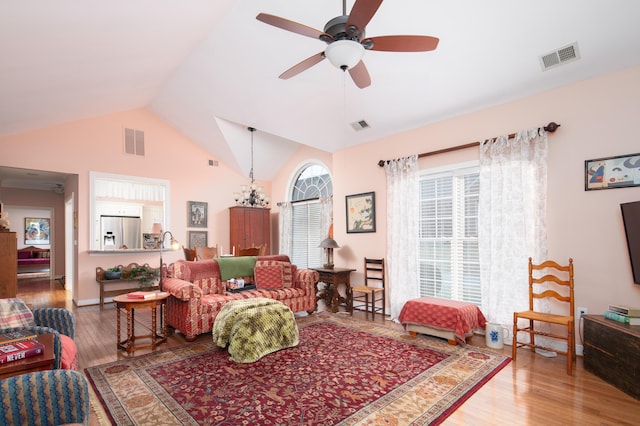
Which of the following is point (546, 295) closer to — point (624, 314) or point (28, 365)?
point (624, 314)

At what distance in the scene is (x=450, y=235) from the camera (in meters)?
4.51

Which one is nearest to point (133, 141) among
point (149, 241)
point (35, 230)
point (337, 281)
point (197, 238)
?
point (149, 241)

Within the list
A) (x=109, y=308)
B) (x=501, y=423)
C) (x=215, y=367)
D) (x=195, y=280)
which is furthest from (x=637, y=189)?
(x=109, y=308)

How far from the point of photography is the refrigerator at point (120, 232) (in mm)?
6367

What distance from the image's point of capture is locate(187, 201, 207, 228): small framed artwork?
724 centimetres

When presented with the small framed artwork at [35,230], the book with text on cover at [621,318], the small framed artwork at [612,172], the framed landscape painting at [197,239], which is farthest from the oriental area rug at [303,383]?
the small framed artwork at [35,230]

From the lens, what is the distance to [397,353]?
11.4ft

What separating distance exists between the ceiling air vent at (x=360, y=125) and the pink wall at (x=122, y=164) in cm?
380

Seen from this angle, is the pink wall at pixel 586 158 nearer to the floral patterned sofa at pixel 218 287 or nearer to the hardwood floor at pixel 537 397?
the hardwood floor at pixel 537 397

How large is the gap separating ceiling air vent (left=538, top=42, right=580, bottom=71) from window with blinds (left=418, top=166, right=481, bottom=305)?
4.42ft

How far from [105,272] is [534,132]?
702 centimetres

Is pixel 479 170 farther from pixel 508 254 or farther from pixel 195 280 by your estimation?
pixel 195 280

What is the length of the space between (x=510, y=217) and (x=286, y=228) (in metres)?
5.02

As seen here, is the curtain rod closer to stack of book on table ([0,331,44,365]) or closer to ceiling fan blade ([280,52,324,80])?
ceiling fan blade ([280,52,324,80])
